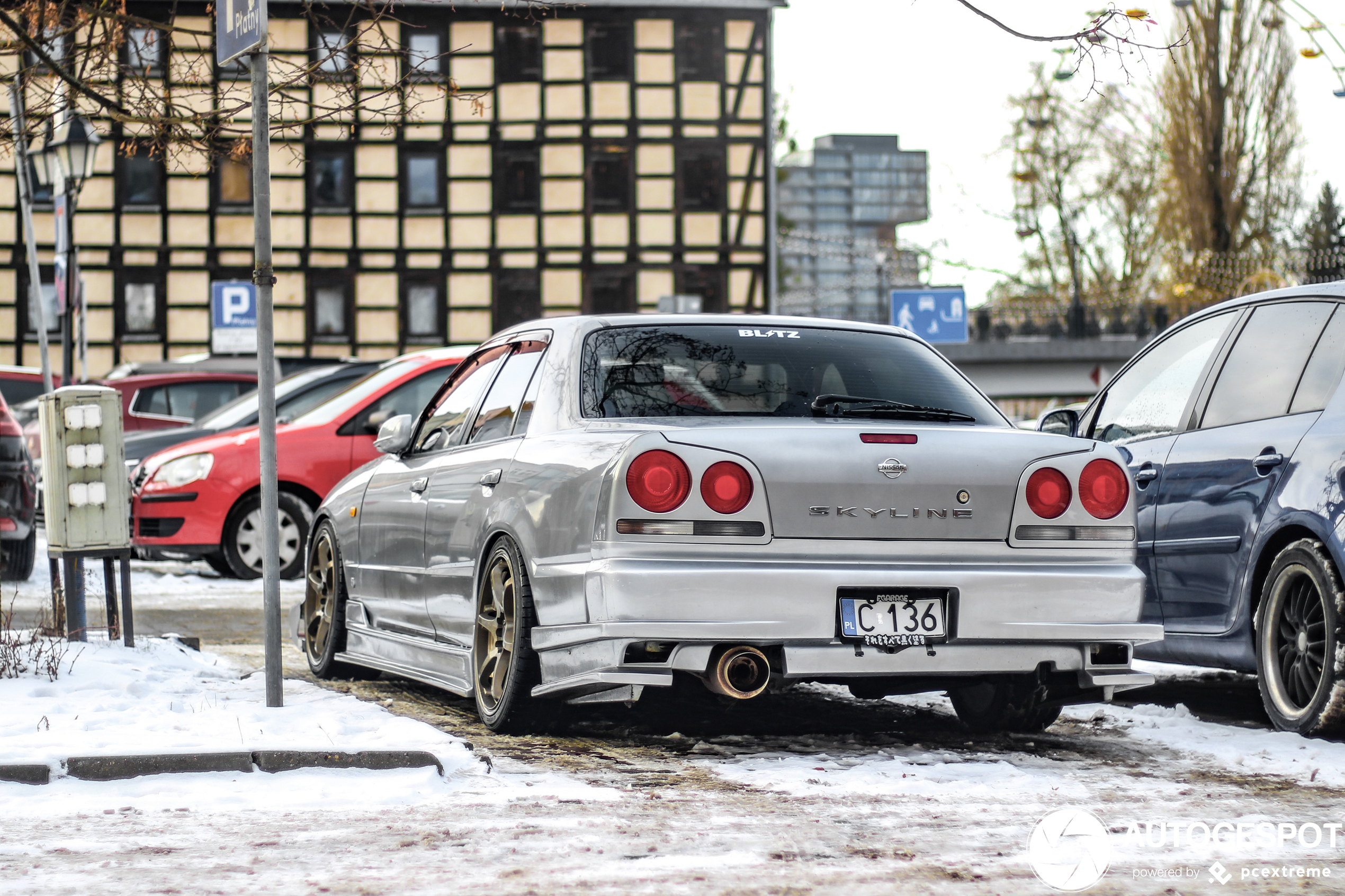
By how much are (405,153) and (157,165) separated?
5414mm

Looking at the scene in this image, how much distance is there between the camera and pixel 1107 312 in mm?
49906

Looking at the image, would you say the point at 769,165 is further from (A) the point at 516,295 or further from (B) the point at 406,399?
(B) the point at 406,399

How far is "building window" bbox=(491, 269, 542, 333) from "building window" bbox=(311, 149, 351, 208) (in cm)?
393

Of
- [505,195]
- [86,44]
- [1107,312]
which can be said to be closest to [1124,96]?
[1107,312]

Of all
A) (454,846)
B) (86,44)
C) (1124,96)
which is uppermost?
(1124,96)

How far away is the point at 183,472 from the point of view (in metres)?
13.6

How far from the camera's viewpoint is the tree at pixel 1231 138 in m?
48.2

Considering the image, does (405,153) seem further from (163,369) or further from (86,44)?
(86,44)

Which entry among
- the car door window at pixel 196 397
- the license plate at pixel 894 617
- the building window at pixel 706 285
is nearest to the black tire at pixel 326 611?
the license plate at pixel 894 617

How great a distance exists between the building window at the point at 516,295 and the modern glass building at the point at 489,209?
0.15 ft

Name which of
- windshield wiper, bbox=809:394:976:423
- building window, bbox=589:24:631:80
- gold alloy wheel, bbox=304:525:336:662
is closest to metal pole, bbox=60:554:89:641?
gold alloy wheel, bbox=304:525:336:662

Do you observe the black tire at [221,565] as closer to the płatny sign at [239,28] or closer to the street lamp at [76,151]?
the street lamp at [76,151]

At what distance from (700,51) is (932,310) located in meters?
19.5

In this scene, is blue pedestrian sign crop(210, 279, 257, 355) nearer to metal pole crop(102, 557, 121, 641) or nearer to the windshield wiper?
metal pole crop(102, 557, 121, 641)
